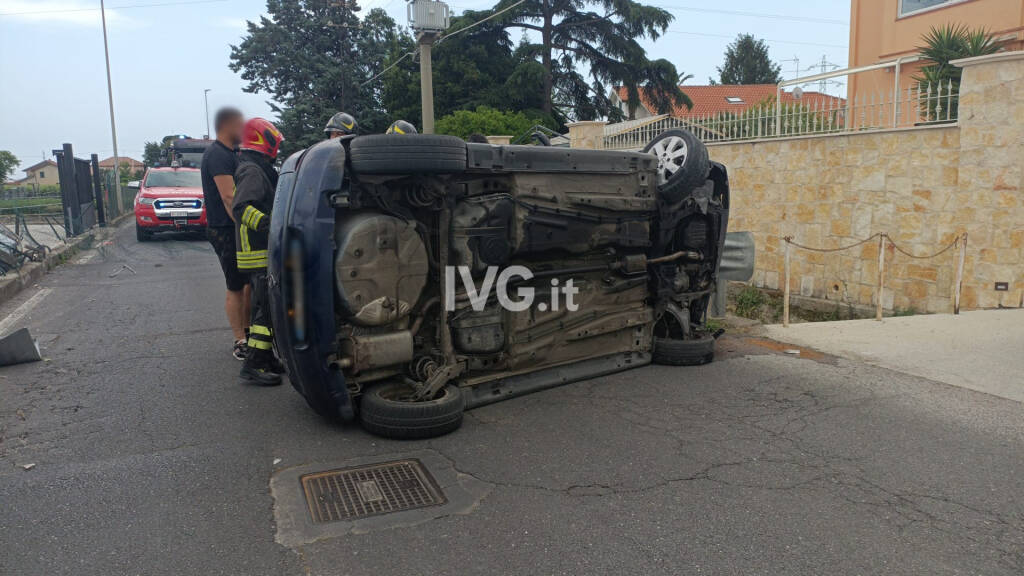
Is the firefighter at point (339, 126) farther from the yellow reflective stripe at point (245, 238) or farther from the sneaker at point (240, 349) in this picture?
the sneaker at point (240, 349)

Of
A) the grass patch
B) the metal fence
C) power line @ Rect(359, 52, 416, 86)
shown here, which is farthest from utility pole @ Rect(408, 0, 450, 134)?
→ power line @ Rect(359, 52, 416, 86)

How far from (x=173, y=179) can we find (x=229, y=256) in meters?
12.1

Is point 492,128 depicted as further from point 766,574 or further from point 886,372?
point 766,574

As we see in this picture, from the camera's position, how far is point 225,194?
5.80m

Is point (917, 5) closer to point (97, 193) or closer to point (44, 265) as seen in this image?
point (44, 265)

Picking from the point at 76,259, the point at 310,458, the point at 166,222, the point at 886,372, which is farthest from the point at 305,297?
the point at 166,222

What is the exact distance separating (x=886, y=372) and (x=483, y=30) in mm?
27872

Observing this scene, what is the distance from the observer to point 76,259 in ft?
43.3

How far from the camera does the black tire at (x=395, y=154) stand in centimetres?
420

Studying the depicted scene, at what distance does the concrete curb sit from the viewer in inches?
364

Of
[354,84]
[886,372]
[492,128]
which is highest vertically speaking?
[354,84]

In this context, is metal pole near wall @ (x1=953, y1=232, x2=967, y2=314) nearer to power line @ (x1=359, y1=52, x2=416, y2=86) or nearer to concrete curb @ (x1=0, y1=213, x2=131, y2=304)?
concrete curb @ (x1=0, y1=213, x2=131, y2=304)

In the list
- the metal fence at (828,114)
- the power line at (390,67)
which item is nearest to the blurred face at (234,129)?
the metal fence at (828,114)

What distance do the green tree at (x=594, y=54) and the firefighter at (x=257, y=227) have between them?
82.0 feet
